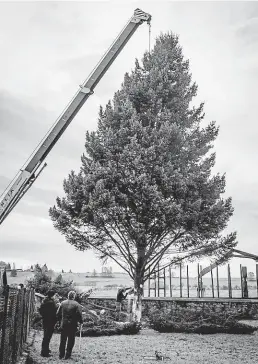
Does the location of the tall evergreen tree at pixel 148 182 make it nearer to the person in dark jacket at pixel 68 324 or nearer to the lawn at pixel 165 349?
the lawn at pixel 165 349

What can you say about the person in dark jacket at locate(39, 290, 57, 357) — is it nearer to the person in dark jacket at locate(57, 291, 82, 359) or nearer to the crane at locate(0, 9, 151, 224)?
the person in dark jacket at locate(57, 291, 82, 359)

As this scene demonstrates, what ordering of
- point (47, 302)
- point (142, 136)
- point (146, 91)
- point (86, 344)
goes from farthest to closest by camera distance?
1. point (146, 91)
2. point (142, 136)
3. point (86, 344)
4. point (47, 302)

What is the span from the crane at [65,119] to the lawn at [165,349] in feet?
15.1

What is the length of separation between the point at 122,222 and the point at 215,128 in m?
7.17

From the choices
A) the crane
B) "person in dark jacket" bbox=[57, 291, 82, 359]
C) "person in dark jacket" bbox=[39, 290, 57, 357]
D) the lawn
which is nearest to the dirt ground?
the lawn

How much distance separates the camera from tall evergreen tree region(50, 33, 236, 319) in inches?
676

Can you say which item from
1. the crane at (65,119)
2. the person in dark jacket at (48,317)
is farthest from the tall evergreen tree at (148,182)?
the person in dark jacket at (48,317)

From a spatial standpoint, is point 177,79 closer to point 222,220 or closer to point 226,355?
point 222,220

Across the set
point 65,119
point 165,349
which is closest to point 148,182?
point 65,119

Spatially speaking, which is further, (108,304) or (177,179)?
(108,304)

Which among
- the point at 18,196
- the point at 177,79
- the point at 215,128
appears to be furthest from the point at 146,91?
the point at 18,196

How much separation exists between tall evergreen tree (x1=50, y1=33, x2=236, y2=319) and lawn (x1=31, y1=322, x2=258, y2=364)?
15.4 ft

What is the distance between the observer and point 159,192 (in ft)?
54.9

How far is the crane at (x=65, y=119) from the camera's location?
12.2 m
